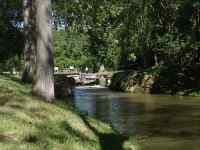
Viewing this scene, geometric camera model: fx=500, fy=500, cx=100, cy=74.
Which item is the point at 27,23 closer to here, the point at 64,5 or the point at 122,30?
the point at 64,5

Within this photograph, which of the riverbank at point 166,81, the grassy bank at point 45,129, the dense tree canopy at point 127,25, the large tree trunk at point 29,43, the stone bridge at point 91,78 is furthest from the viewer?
the stone bridge at point 91,78

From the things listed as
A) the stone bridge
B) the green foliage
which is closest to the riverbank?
the stone bridge

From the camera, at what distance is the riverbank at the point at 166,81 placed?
40312 mm

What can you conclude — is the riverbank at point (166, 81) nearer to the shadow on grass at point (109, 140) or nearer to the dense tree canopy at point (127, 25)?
the dense tree canopy at point (127, 25)

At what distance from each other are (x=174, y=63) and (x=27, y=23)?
23.7 meters

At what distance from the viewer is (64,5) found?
30.2 meters

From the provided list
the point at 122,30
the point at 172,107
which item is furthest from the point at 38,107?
the point at 122,30

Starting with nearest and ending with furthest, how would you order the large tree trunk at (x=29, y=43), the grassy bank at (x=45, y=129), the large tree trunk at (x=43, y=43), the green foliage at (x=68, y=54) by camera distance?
1. the grassy bank at (x=45, y=129)
2. the large tree trunk at (x=43, y=43)
3. the large tree trunk at (x=29, y=43)
4. the green foliage at (x=68, y=54)

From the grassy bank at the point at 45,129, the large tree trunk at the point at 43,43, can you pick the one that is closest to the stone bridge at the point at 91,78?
the large tree trunk at the point at 43,43

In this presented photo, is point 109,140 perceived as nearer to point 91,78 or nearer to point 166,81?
point 166,81

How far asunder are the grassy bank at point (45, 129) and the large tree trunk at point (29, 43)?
30.7ft

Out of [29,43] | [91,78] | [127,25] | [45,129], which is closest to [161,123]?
Answer: [29,43]

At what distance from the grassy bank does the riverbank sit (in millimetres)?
24486

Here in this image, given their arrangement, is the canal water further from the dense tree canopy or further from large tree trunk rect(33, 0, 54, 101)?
the dense tree canopy
